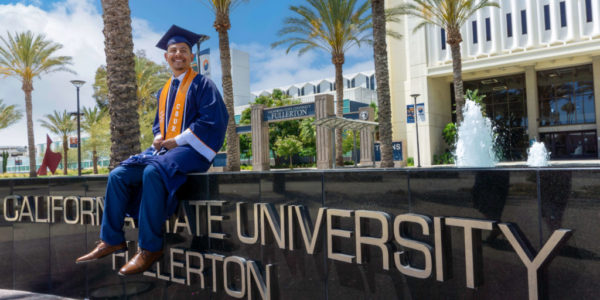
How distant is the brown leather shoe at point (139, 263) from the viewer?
9.84 feet

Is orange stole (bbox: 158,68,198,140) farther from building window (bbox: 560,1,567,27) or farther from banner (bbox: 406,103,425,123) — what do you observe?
building window (bbox: 560,1,567,27)

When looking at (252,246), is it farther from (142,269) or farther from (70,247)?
(70,247)

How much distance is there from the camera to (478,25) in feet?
105

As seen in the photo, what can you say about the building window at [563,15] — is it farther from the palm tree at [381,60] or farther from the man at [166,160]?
the man at [166,160]

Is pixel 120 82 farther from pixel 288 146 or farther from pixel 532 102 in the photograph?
pixel 288 146

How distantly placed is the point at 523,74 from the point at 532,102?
246 cm

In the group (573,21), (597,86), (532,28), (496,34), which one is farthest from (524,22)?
(597,86)

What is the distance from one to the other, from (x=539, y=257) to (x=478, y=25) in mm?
34248

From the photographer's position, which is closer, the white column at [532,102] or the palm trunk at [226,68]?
the palm trunk at [226,68]

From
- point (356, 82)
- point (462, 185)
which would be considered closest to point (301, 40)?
point (462, 185)

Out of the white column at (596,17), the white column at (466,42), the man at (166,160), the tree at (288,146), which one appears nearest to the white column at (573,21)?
the white column at (596,17)

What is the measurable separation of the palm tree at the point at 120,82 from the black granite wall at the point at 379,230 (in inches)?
43.8

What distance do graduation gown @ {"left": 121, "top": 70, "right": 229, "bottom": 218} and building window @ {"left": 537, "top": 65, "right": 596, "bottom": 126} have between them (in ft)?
114

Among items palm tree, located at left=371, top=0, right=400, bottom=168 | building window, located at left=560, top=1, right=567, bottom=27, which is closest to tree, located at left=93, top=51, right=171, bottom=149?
palm tree, located at left=371, top=0, right=400, bottom=168
